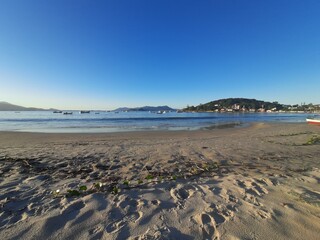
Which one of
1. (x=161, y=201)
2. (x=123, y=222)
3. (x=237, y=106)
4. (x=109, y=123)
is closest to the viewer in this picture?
(x=123, y=222)

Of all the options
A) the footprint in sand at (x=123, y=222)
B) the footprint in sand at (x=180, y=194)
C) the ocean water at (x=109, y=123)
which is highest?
the footprint in sand at (x=123, y=222)

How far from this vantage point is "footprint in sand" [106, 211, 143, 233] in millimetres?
2863

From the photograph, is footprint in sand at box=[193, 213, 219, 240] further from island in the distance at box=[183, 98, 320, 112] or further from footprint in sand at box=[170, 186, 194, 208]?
island in the distance at box=[183, 98, 320, 112]

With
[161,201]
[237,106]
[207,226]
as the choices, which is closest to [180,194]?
[161,201]

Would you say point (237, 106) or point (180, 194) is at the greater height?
point (237, 106)

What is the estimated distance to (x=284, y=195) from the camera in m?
3.89

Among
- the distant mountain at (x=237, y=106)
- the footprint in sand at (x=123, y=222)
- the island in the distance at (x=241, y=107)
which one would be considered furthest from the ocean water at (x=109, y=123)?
the distant mountain at (x=237, y=106)

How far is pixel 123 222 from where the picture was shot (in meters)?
3.04

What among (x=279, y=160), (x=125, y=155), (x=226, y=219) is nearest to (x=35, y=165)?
(x=125, y=155)

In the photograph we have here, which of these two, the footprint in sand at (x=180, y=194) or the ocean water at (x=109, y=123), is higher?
the footprint in sand at (x=180, y=194)

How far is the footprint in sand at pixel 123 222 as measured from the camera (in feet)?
9.39

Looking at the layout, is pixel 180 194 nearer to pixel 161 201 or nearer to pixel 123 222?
pixel 161 201

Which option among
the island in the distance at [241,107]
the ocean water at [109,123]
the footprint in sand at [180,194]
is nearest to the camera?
the footprint in sand at [180,194]

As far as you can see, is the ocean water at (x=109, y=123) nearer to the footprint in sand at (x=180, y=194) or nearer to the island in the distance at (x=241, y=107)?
the footprint in sand at (x=180, y=194)
